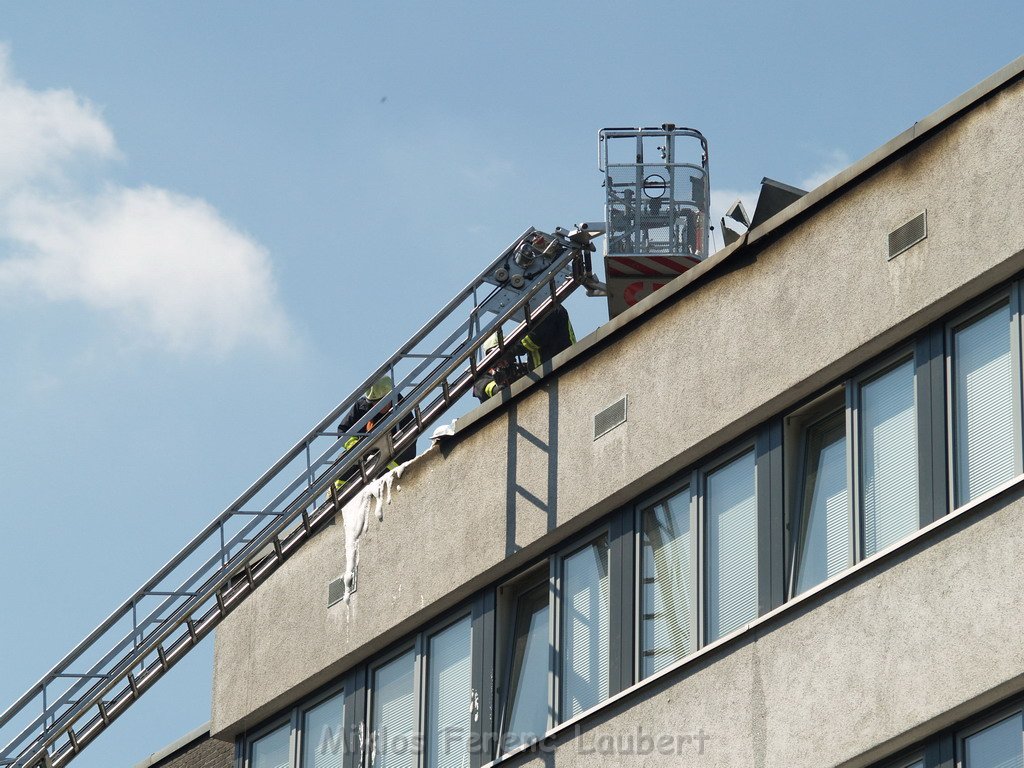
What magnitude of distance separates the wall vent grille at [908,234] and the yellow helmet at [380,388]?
608 cm

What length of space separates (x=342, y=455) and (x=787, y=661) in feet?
19.8

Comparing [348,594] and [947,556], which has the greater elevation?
[348,594]

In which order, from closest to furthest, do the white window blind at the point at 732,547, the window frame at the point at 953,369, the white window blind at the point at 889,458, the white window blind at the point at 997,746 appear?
the white window blind at the point at 997,746, the window frame at the point at 953,369, the white window blind at the point at 889,458, the white window blind at the point at 732,547

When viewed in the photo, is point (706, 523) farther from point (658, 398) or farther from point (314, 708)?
point (314, 708)

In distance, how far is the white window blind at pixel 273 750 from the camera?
18.4 meters

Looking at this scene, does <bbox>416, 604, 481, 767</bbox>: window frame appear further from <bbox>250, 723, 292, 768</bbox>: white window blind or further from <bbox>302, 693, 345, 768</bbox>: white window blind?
<bbox>250, 723, 292, 768</bbox>: white window blind

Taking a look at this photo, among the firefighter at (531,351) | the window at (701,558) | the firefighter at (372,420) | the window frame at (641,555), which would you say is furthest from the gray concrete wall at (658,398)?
the firefighter at (531,351)

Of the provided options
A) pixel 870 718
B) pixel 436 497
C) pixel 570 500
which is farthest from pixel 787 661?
pixel 436 497

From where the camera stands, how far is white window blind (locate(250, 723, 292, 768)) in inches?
725

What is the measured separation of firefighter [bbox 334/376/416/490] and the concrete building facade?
2.60ft

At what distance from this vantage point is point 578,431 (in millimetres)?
16141

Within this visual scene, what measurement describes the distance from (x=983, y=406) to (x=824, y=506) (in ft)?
4.99

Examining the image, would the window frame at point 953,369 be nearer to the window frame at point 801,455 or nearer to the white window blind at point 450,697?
the window frame at point 801,455

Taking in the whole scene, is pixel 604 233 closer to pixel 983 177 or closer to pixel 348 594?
pixel 348 594
